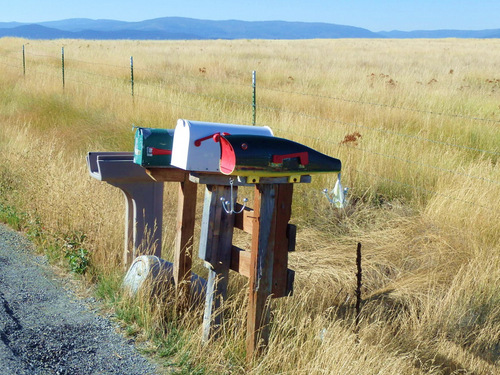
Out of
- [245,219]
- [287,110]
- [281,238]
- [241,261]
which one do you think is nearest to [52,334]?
[241,261]

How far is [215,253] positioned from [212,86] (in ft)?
37.0

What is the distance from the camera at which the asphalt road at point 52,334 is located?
3328 millimetres

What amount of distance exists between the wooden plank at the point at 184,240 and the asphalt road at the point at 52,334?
48cm

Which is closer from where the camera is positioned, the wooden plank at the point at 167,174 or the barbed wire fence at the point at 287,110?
the wooden plank at the point at 167,174

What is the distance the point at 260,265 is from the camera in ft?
10.5

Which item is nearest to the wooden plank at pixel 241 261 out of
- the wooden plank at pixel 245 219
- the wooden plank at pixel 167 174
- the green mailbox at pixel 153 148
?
the wooden plank at pixel 245 219

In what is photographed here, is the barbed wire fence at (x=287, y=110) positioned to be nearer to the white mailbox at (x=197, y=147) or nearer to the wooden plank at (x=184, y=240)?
the wooden plank at (x=184, y=240)

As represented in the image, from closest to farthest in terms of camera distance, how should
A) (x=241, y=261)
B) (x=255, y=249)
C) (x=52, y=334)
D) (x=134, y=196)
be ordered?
(x=255, y=249)
(x=241, y=261)
(x=52, y=334)
(x=134, y=196)

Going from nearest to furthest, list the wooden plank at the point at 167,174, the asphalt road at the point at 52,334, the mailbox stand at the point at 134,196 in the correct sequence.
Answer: the asphalt road at the point at 52,334 < the wooden plank at the point at 167,174 < the mailbox stand at the point at 134,196

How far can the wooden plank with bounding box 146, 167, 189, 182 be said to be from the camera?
3.92 m

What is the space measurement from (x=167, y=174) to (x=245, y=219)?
0.72 metres

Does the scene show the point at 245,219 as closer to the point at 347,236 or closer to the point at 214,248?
the point at 214,248

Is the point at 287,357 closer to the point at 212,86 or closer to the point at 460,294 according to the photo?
the point at 460,294

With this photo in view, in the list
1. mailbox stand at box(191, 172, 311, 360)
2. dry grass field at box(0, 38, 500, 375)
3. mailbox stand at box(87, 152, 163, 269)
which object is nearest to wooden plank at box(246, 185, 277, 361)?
mailbox stand at box(191, 172, 311, 360)
